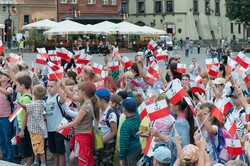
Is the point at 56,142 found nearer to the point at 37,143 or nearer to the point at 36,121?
the point at 37,143

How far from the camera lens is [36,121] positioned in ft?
35.3

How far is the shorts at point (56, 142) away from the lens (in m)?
10.8

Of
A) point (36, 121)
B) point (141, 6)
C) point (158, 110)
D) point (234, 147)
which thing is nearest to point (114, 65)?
point (36, 121)

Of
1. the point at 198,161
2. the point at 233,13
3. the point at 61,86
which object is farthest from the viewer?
the point at 233,13

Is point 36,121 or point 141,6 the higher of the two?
point 141,6

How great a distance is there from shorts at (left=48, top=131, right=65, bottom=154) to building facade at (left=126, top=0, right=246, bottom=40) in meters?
75.4

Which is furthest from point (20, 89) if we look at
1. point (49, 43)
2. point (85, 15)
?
point (85, 15)

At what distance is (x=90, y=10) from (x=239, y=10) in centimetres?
1829

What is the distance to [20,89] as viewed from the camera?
36.5ft

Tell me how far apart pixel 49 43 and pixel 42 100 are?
43.6 meters

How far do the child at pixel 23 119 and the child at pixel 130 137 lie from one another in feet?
6.85

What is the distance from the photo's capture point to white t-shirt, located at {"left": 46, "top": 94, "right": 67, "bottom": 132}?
35.2ft

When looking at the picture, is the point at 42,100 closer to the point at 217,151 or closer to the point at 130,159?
the point at 130,159

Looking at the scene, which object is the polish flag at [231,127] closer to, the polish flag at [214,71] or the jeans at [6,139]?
the jeans at [6,139]
